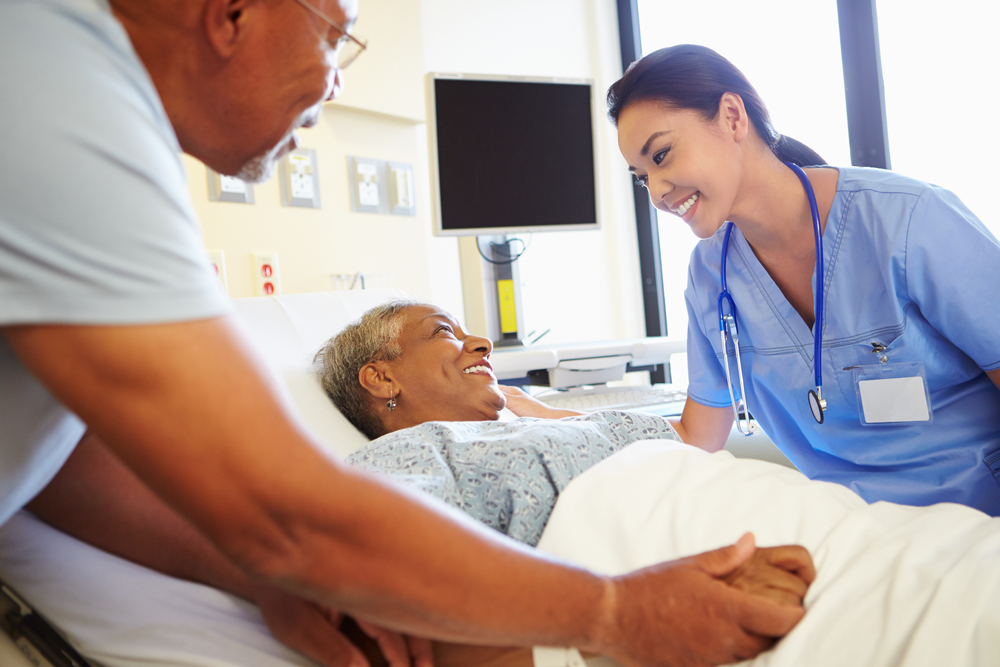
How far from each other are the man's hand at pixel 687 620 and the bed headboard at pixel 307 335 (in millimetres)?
873

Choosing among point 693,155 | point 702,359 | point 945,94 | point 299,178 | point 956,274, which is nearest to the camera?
point 956,274

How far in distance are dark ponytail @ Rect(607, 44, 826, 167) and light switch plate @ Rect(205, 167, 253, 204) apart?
1254 mm

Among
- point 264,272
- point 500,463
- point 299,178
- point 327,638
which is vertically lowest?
point 327,638

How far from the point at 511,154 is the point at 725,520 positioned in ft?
5.98

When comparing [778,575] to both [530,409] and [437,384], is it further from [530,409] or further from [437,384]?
[530,409]

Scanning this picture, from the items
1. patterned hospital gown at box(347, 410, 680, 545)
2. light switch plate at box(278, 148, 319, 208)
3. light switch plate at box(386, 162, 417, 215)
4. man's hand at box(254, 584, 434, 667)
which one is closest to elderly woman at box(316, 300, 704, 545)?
patterned hospital gown at box(347, 410, 680, 545)

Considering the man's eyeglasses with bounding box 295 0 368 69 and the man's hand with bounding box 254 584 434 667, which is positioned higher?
the man's eyeglasses with bounding box 295 0 368 69

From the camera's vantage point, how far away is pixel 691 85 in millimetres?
A: 1438

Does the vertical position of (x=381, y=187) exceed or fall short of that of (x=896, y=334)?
it exceeds it

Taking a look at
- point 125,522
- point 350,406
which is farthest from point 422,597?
point 350,406

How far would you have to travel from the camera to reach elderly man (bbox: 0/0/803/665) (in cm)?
46

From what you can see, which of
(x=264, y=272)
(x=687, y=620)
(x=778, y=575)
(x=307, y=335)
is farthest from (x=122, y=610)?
(x=264, y=272)

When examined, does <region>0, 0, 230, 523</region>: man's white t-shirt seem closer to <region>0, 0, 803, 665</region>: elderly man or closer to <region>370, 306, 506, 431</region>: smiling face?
<region>0, 0, 803, 665</region>: elderly man

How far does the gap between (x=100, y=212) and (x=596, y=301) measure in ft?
10.7
